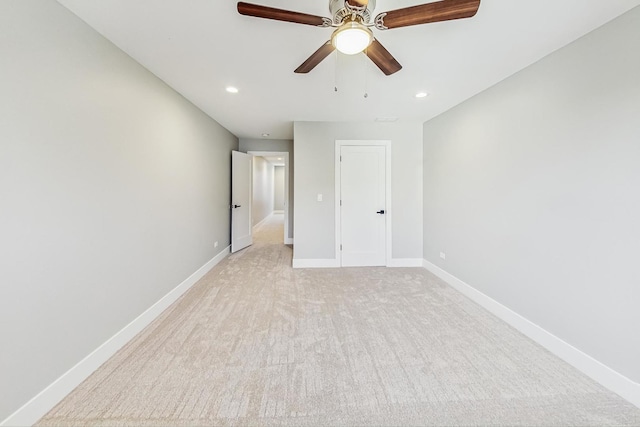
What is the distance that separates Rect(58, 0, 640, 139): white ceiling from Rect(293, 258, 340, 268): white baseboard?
2.35 m

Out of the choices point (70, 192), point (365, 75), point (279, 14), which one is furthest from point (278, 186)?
point (279, 14)

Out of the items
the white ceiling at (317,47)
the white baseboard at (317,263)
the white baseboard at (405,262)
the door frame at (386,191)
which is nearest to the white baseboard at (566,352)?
the white baseboard at (405,262)

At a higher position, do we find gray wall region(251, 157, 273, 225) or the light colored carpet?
gray wall region(251, 157, 273, 225)

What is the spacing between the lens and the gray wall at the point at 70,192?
1246 millimetres

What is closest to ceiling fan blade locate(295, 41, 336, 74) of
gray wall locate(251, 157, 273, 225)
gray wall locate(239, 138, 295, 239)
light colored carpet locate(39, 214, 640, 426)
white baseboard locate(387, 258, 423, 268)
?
light colored carpet locate(39, 214, 640, 426)

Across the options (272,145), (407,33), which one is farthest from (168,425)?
(272,145)

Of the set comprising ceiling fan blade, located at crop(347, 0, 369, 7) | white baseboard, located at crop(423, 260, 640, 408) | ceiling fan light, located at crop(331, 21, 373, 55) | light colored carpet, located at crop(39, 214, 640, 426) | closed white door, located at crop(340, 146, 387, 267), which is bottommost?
light colored carpet, located at crop(39, 214, 640, 426)

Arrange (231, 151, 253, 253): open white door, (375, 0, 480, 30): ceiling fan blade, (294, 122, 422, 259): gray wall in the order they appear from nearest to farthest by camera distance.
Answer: (375, 0, 480, 30): ceiling fan blade
(294, 122, 422, 259): gray wall
(231, 151, 253, 253): open white door

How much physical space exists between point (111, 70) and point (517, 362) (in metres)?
3.75

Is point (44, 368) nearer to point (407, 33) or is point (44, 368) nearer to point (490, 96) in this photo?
point (407, 33)

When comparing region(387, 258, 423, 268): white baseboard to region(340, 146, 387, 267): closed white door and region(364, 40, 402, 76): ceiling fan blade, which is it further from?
region(364, 40, 402, 76): ceiling fan blade

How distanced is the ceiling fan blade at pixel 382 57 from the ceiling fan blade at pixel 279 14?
0.35 m

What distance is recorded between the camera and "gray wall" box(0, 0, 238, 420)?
49.1 inches

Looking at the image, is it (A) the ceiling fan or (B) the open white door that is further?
(B) the open white door
